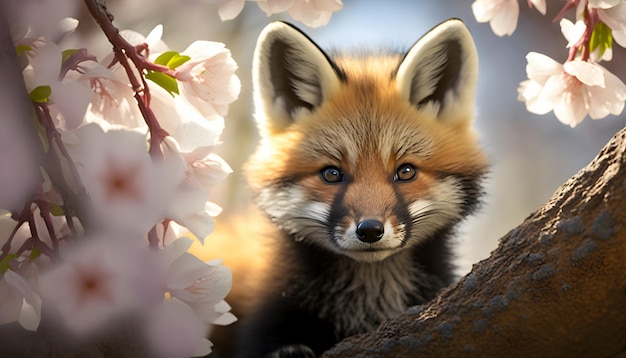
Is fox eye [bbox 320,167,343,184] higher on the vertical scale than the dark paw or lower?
higher

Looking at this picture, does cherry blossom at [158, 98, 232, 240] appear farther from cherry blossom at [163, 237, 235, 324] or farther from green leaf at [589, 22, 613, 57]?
green leaf at [589, 22, 613, 57]

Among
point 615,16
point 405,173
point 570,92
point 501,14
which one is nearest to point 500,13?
point 501,14

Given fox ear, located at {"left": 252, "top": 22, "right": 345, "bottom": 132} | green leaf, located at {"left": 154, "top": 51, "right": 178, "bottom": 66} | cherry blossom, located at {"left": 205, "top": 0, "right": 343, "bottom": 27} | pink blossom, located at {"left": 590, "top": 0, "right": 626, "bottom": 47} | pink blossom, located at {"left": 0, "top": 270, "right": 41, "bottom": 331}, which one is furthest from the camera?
fox ear, located at {"left": 252, "top": 22, "right": 345, "bottom": 132}

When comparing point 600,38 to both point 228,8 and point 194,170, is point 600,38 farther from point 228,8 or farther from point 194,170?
point 194,170

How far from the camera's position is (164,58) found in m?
1.67

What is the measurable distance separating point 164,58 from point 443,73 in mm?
1274

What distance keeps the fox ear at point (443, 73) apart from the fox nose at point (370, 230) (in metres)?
0.60

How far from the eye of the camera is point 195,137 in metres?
1.62

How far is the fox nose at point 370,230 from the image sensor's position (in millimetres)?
2188

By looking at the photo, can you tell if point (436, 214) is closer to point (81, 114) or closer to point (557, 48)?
point (81, 114)

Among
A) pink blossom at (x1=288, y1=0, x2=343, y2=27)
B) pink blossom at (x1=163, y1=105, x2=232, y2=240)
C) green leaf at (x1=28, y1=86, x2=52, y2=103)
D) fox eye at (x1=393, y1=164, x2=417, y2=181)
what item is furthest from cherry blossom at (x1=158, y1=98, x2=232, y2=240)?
fox eye at (x1=393, y1=164, x2=417, y2=181)

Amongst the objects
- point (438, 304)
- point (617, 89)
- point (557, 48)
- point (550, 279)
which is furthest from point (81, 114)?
point (557, 48)

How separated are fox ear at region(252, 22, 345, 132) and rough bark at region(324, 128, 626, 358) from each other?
109 centimetres

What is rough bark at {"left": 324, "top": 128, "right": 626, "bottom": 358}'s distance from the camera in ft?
4.99
